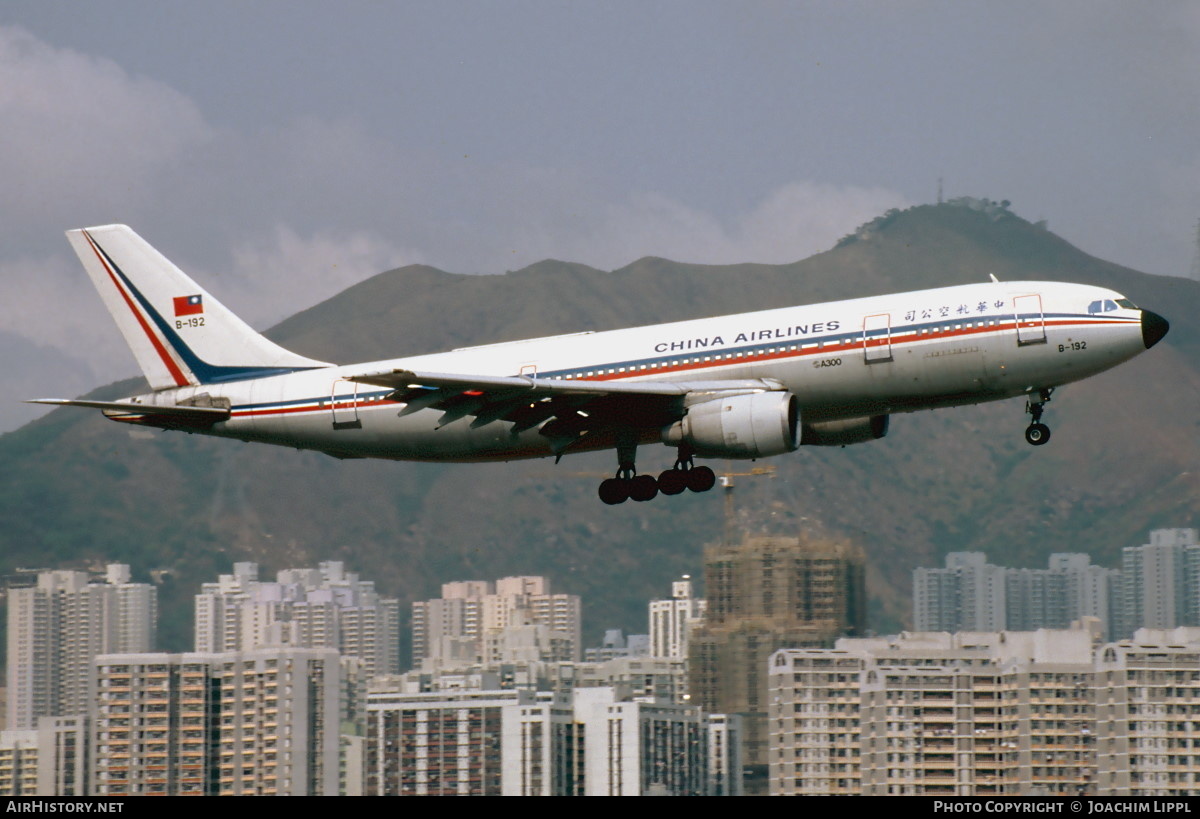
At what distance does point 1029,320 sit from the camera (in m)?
43.1

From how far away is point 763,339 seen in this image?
44.5 meters

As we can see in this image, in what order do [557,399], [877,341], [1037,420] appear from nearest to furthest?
[877,341] → [1037,420] → [557,399]

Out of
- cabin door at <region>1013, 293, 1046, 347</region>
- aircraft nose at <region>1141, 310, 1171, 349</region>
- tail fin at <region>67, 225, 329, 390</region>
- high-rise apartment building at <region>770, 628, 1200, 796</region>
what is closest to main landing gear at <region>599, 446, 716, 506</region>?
cabin door at <region>1013, 293, 1046, 347</region>

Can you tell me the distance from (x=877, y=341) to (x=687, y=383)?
5.11 m

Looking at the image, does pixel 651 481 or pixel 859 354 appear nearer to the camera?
pixel 859 354

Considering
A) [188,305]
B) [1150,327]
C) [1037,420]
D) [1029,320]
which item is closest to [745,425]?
[1029,320]

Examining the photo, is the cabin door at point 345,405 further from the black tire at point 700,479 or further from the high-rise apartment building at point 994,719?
the high-rise apartment building at point 994,719

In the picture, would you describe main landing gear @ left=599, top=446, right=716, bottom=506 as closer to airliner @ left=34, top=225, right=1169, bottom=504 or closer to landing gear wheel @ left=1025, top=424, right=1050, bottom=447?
airliner @ left=34, top=225, right=1169, bottom=504

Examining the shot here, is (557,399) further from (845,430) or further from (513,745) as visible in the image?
(513,745)

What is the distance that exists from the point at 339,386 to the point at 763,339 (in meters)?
12.7

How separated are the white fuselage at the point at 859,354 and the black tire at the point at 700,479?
5.49 ft

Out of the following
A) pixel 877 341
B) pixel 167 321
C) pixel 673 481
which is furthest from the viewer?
pixel 167 321
